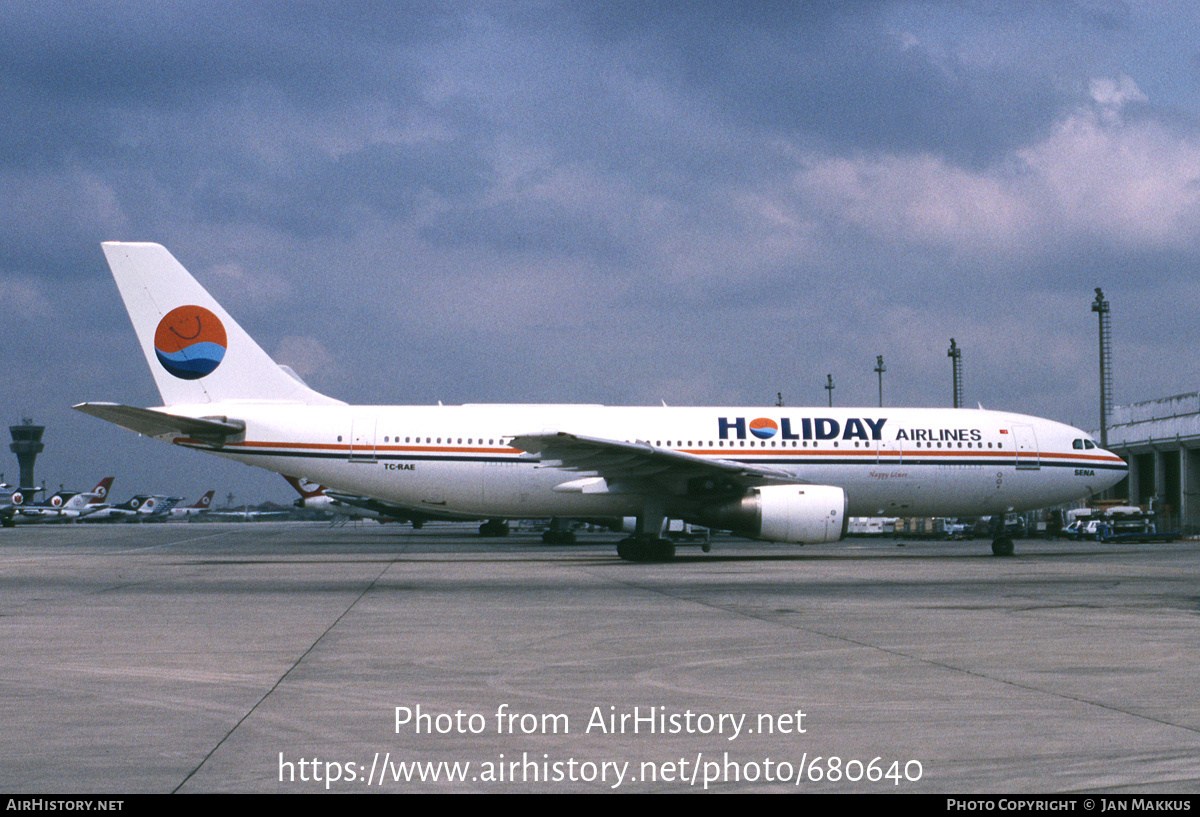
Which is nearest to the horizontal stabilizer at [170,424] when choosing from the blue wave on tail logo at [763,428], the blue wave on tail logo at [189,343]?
the blue wave on tail logo at [189,343]

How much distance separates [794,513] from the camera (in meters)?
22.6

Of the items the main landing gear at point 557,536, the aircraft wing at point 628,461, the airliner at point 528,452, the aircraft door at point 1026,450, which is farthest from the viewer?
the main landing gear at point 557,536

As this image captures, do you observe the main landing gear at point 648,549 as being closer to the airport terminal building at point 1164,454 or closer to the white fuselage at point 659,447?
the white fuselage at point 659,447

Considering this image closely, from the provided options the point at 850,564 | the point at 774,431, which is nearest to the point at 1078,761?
the point at 850,564

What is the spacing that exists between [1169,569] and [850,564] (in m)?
6.29

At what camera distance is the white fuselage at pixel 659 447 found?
25375mm

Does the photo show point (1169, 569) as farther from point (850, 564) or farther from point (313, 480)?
point (313, 480)

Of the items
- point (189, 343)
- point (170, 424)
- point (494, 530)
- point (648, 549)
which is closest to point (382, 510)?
point (494, 530)

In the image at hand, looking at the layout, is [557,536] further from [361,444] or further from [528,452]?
[528,452]

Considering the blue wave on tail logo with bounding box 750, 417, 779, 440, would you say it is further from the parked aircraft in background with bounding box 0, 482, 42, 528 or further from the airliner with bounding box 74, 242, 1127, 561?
the parked aircraft in background with bounding box 0, 482, 42, 528

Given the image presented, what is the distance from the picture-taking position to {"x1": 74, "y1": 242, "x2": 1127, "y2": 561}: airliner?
24.5 meters

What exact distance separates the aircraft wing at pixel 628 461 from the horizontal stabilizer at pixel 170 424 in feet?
23.5

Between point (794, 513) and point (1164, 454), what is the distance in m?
54.1

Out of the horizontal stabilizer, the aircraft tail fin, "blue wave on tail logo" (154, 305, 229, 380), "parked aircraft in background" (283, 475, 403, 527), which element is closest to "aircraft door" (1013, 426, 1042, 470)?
the aircraft tail fin
